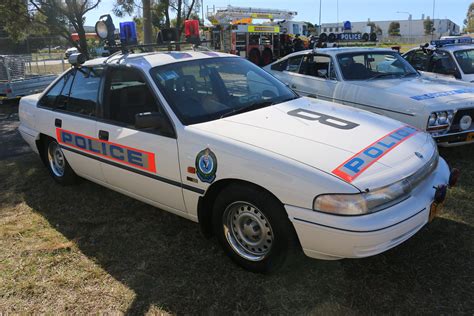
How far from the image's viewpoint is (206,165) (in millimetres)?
2898

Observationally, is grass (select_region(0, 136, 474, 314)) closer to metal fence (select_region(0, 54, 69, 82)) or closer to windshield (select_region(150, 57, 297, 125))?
windshield (select_region(150, 57, 297, 125))

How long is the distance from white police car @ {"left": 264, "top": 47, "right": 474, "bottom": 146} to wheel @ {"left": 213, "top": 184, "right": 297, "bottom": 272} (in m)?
3.02

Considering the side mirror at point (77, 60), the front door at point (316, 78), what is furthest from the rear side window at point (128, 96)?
the front door at point (316, 78)

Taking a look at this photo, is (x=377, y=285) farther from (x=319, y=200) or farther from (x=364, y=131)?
(x=364, y=131)

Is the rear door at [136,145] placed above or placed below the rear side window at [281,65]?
below

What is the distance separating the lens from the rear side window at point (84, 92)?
3.86 metres

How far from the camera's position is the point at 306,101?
3.78 meters

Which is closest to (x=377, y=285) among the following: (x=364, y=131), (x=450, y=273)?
(x=450, y=273)

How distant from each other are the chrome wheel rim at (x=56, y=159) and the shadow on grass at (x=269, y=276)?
37.1 inches

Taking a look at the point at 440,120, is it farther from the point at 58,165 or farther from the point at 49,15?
the point at 49,15

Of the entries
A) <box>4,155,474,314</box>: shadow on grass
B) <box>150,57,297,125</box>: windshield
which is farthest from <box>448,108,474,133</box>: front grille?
<box>150,57,297,125</box>: windshield

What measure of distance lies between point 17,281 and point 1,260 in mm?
424

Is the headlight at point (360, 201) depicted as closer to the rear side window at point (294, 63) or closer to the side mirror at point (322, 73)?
the side mirror at point (322, 73)

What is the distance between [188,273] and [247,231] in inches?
22.5
